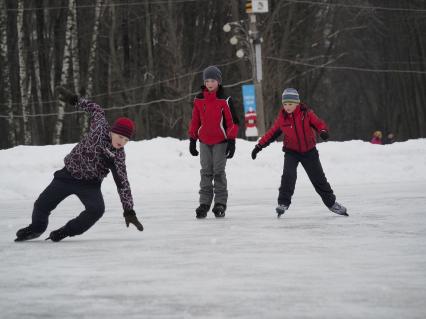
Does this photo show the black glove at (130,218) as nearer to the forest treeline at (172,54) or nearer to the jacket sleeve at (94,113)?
the jacket sleeve at (94,113)

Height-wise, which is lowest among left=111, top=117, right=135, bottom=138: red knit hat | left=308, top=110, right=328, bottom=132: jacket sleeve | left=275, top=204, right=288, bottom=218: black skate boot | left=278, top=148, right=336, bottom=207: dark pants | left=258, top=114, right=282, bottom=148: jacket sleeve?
left=275, top=204, right=288, bottom=218: black skate boot

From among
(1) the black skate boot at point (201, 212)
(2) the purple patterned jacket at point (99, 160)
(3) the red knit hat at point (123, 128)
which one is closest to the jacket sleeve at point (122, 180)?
(2) the purple patterned jacket at point (99, 160)

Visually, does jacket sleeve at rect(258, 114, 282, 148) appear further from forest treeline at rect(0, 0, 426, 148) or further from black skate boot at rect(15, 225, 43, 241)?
forest treeline at rect(0, 0, 426, 148)

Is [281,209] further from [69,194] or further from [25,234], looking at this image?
[25,234]

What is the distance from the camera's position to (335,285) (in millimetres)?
4527

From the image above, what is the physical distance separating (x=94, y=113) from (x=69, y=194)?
27.9 inches

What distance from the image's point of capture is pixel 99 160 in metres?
6.76

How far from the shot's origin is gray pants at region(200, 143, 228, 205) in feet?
29.5

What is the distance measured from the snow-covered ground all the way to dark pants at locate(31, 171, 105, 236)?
0.17m

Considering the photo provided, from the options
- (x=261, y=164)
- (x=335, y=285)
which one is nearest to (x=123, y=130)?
(x=335, y=285)

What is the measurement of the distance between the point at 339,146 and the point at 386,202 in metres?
6.95

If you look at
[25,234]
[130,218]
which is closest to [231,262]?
[130,218]

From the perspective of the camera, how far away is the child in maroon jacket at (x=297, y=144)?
8648mm

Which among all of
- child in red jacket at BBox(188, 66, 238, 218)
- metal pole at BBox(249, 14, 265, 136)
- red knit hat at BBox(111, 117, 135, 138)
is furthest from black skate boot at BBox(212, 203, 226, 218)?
metal pole at BBox(249, 14, 265, 136)
